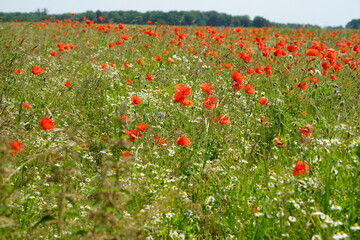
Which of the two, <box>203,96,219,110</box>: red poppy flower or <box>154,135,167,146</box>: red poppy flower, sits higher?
<box>203,96,219,110</box>: red poppy flower

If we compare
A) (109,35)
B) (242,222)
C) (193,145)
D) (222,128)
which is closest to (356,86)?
(222,128)

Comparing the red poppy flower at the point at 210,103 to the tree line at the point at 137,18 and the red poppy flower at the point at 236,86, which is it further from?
the tree line at the point at 137,18

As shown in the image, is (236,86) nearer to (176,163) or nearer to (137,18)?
(176,163)

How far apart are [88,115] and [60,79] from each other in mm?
1161

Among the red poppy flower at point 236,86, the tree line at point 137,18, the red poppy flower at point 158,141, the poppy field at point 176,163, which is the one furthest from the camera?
the tree line at point 137,18

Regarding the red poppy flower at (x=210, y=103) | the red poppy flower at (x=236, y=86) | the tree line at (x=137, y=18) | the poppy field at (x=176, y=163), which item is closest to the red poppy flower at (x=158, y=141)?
the poppy field at (x=176, y=163)

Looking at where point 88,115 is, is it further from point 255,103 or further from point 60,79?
point 255,103

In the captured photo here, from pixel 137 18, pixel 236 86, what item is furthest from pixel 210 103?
A: pixel 137 18

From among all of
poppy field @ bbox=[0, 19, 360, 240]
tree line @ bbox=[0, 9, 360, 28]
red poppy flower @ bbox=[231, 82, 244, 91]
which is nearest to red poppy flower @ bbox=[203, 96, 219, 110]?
poppy field @ bbox=[0, 19, 360, 240]

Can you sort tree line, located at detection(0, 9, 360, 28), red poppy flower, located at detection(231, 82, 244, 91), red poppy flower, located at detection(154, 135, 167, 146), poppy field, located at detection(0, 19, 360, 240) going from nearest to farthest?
poppy field, located at detection(0, 19, 360, 240) → red poppy flower, located at detection(154, 135, 167, 146) → red poppy flower, located at detection(231, 82, 244, 91) → tree line, located at detection(0, 9, 360, 28)

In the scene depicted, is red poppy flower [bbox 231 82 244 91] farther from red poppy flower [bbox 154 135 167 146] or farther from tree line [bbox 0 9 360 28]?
tree line [bbox 0 9 360 28]

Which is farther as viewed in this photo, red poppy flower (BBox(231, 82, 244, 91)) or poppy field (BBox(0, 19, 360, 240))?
red poppy flower (BBox(231, 82, 244, 91))

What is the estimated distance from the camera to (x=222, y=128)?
4.15 meters

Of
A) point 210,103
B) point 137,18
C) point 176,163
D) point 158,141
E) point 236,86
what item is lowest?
point 176,163
